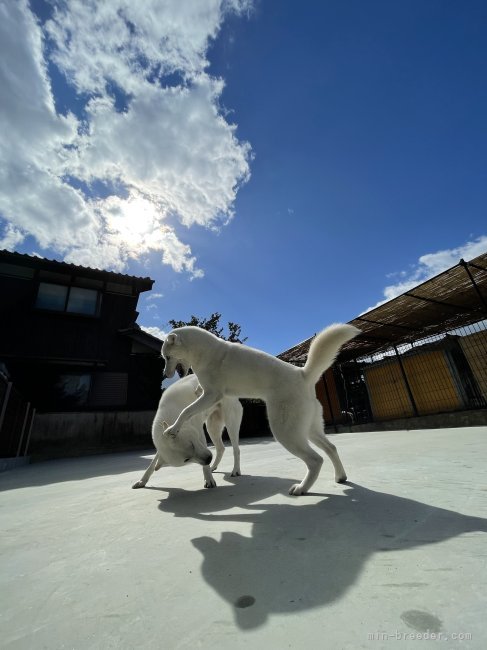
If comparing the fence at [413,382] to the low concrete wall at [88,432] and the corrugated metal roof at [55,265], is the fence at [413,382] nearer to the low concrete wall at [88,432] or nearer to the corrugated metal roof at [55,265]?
the low concrete wall at [88,432]

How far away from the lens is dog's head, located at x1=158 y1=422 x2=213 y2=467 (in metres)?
2.45

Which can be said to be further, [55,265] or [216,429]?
[55,265]

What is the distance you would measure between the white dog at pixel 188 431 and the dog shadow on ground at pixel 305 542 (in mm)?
544

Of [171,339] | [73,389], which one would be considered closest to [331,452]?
[171,339]

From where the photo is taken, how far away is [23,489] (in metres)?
3.49

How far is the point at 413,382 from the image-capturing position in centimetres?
1149

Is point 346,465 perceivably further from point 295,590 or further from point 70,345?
point 70,345

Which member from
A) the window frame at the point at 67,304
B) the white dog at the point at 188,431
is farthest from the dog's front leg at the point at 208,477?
the window frame at the point at 67,304

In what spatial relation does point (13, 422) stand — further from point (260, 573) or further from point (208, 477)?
point (260, 573)

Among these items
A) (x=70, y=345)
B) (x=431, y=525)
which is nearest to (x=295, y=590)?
(x=431, y=525)

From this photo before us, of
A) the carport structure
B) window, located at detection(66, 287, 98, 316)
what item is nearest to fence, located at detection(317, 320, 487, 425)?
the carport structure

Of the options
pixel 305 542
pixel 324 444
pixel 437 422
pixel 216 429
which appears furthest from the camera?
pixel 437 422

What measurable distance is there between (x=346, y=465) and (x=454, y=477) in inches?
45.6

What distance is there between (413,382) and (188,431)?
38.6 feet
